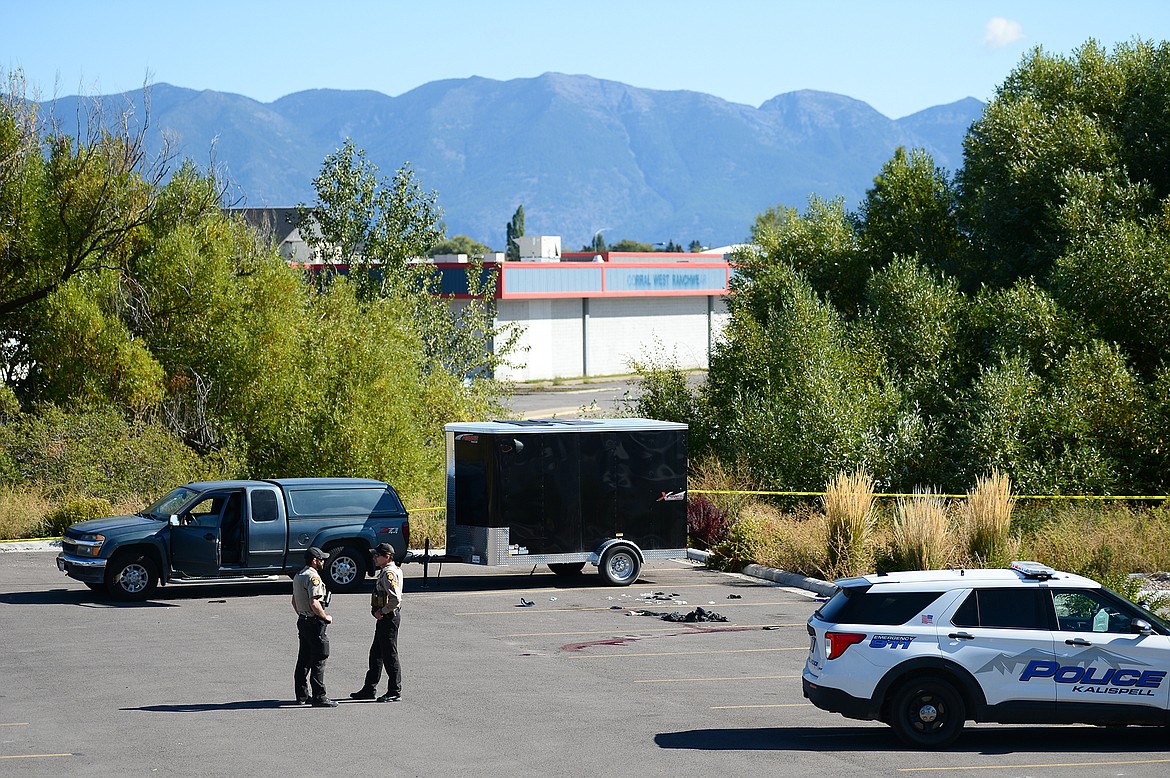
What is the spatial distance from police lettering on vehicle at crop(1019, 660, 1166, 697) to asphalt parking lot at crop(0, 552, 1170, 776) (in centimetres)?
56

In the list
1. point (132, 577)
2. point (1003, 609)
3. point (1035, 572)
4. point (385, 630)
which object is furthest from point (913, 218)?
point (385, 630)

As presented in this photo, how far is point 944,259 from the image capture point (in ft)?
119

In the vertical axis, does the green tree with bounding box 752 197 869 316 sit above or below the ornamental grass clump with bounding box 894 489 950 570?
above

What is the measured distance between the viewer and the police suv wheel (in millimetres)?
11477

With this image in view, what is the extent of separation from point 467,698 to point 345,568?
7.78 metres

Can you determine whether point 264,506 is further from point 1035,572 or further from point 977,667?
point 1035,572

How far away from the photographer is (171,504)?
20.9m

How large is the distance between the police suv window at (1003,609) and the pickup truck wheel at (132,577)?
1299 cm

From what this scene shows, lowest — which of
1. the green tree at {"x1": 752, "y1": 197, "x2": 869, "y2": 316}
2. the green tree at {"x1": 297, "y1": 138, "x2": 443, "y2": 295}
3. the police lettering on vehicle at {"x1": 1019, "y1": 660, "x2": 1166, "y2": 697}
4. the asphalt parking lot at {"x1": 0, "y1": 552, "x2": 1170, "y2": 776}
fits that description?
the asphalt parking lot at {"x1": 0, "y1": 552, "x2": 1170, "y2": 776}

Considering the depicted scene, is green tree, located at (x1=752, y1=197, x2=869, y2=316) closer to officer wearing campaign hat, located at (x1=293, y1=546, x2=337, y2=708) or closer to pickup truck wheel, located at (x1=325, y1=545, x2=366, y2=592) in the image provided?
pickup truck wheel, located at (x1=325, y1=545, x2=366, y2=592)

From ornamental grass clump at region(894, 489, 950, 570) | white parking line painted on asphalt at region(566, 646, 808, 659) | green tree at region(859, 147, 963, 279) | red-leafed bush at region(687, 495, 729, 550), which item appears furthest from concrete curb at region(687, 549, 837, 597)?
green tree at region(859, 147, 963, 279)

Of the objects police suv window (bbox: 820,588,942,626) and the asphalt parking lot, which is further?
police suv window (bbox: 820,588,942,626)

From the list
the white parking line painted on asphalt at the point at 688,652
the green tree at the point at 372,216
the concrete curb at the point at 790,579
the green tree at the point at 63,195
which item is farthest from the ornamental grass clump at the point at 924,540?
the green tree at the point at 372,216

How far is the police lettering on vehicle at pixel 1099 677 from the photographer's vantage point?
11477mm
